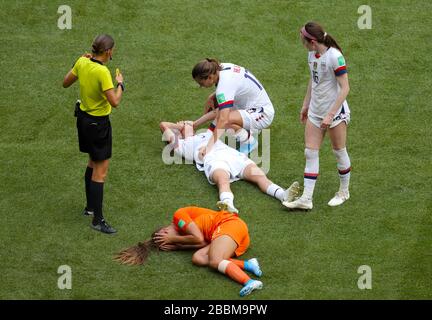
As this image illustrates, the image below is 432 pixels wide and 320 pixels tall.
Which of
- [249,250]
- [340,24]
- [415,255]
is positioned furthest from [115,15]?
[415,255]

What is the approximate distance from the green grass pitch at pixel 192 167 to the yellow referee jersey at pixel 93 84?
1.23 metres

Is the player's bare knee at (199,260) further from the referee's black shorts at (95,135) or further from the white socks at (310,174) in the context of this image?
the white socks at (310,174)

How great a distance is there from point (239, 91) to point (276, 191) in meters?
1.35

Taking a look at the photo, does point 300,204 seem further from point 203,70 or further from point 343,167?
point 203,70

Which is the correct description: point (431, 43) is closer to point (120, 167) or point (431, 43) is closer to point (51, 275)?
point (120, 167)

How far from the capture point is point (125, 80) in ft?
40.7

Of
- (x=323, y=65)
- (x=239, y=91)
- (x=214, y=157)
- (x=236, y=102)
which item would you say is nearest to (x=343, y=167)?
(x=323, y=65)

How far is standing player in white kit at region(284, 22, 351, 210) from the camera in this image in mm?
9336

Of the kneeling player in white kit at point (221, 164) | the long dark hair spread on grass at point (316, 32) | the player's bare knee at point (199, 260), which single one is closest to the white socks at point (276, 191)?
the kneeling player in white kit at point (221, 164)

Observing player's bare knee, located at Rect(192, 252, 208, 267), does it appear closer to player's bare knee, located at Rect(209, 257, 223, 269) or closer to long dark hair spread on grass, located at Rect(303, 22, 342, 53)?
player's bare knee, located at Rect(209, 257, 223, 269)

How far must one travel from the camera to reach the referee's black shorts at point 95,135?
9250 mm

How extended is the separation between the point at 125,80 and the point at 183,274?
13.8ft

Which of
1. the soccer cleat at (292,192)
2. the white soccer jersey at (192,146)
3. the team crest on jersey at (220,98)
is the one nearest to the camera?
the soccer cleat at (292,192)

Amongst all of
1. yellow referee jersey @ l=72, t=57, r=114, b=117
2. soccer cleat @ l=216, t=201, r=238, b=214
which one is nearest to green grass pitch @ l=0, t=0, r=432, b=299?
soccer cleat @ l=216, t=201, r=238, b=214
